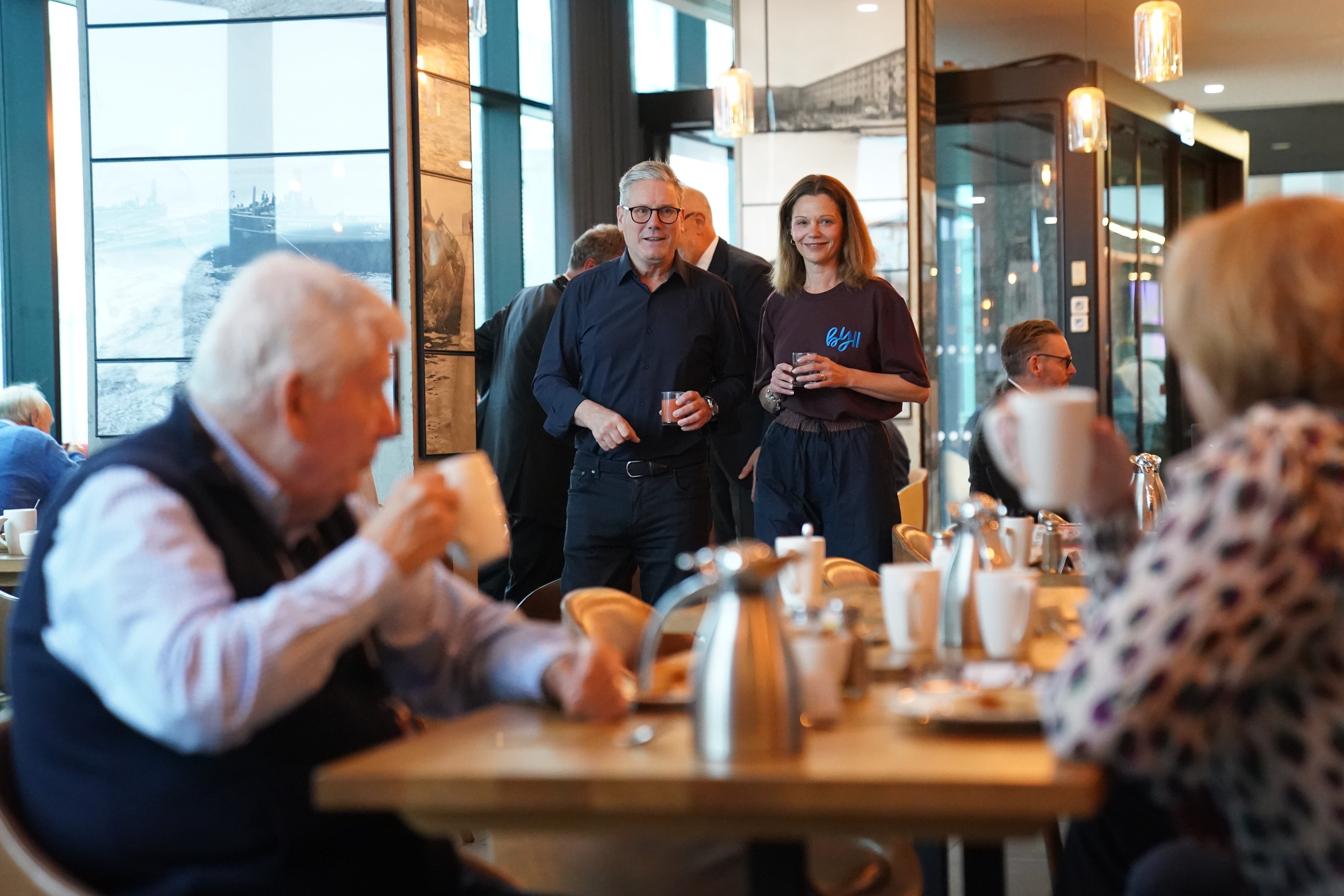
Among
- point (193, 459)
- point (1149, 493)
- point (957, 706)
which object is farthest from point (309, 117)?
point (957, 706)

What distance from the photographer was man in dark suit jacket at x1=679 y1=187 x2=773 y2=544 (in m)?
5.78

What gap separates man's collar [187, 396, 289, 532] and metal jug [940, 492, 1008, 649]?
40.4 inches

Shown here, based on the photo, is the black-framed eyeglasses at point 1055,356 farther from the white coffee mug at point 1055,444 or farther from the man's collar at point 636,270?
the white coffee mug at point 1055,444

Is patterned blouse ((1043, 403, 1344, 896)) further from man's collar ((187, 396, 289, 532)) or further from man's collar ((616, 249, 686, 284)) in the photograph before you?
man's collar ((616, 249, 686, 284))

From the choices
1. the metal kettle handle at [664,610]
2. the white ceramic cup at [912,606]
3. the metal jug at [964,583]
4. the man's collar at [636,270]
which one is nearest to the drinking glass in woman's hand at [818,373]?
the man's collar at [636,270]

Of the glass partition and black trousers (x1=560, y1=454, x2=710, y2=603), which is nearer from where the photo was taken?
black trousers (x1=560, y1=454, x2=710, y2=603)

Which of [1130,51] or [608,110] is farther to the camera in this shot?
[1130,51]

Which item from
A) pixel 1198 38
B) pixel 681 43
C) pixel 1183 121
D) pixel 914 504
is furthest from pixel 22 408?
pixel 1198 38

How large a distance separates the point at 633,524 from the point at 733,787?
3.08 m

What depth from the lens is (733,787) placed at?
4.37ft

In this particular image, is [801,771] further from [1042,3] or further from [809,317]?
[1042,3]

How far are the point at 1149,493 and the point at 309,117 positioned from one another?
3.61 metres

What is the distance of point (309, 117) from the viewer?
573 centimetres

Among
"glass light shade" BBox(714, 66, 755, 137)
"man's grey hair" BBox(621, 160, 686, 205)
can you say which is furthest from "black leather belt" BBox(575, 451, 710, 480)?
"glass light shade" BBox(714, 66, 755, 137)
